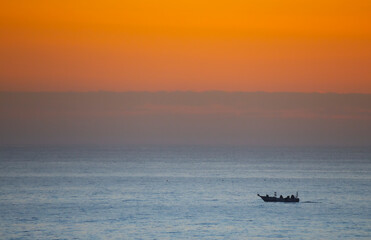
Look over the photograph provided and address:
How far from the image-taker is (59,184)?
406 ft

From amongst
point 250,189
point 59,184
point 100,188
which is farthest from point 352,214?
point 59,184

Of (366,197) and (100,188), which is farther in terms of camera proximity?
(100,188)

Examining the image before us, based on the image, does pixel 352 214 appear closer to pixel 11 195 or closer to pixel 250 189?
pixel 250 189

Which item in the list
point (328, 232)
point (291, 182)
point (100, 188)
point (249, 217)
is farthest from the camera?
point (291, 182)

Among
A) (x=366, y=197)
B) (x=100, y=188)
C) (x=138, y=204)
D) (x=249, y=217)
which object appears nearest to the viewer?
(x=249, y=217)

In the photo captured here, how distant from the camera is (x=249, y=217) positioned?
79188 millimetres

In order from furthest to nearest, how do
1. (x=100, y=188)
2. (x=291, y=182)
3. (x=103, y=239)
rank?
(x=291, y=182) → (x=100, y=188) → (x=103, y=239)

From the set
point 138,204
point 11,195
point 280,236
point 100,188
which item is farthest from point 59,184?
point 280,236

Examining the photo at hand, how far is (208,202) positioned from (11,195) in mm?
31116

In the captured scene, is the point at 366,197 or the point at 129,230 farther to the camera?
the point at 366,197

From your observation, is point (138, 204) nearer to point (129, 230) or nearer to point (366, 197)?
point (129, 230)

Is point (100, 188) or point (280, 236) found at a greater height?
point (100, 188)

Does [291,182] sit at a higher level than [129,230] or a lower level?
higher

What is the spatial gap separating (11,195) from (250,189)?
141ft
